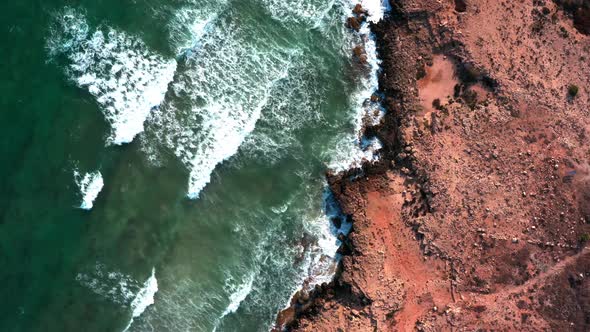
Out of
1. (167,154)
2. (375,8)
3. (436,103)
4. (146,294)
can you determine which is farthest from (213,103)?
(436,103)

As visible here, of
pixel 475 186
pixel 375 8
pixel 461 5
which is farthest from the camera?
pixel 375 8

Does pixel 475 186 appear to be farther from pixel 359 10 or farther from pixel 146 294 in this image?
pixel 146 294

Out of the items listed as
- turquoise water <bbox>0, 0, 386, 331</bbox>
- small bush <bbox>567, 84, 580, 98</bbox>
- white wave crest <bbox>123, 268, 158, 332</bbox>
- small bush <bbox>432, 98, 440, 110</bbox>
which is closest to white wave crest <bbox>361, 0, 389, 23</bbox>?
turquoise water <bbox>0, 0, 386, 331</bbox>

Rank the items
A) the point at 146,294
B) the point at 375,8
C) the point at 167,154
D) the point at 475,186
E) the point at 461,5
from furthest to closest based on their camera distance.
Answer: the point at 375,8 < the point at 146,294 < the point at 167,154 < the point at 475,186 < the point at 461,5

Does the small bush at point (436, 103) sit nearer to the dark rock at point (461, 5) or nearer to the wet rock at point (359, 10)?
the dark rock at point (461, 5)

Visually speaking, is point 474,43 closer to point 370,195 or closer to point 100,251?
point 370,195

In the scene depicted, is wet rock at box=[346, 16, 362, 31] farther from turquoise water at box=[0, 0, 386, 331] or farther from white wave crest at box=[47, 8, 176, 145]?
white wave crest at box=[47, 8, 176, 145]
